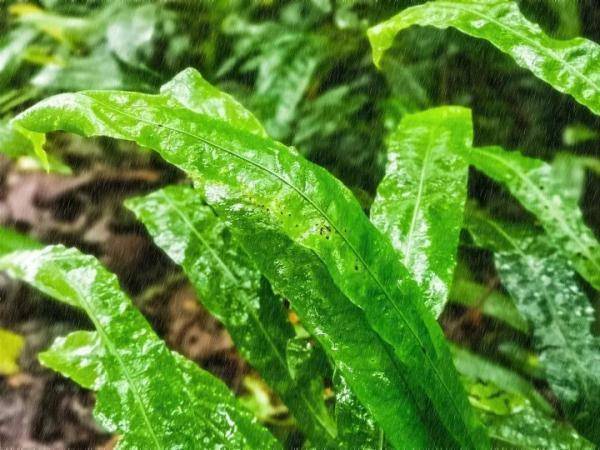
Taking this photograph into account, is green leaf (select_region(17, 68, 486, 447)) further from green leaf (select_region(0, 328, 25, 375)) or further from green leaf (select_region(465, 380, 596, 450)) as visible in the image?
green leaf (select_region(0, 328, 25, 375))

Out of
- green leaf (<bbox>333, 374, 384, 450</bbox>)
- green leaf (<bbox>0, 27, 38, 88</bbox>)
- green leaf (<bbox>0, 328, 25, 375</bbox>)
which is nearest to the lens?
green leaf (<bbox>333, 374, 384, 450</bbox>)

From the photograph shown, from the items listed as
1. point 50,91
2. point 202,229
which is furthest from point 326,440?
Result: point 50,91

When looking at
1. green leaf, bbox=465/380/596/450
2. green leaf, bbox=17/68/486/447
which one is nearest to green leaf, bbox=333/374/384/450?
green leaf, bbox=17/68/486/447

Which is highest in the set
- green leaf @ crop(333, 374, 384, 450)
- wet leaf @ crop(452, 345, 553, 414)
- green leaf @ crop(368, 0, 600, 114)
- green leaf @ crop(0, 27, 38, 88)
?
green leaf @ crop(368, 0, 600, 114)

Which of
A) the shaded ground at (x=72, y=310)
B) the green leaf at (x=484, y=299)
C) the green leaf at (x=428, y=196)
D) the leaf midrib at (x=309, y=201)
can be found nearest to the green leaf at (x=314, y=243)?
the leaf midrib at (x=309, y=201)

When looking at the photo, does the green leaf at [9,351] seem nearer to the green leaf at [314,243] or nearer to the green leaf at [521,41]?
the green leaf at [314,243]

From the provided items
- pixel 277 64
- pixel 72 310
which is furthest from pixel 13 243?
pixel 277 64

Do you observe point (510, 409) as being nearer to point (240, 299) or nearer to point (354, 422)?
point (354, 422)
